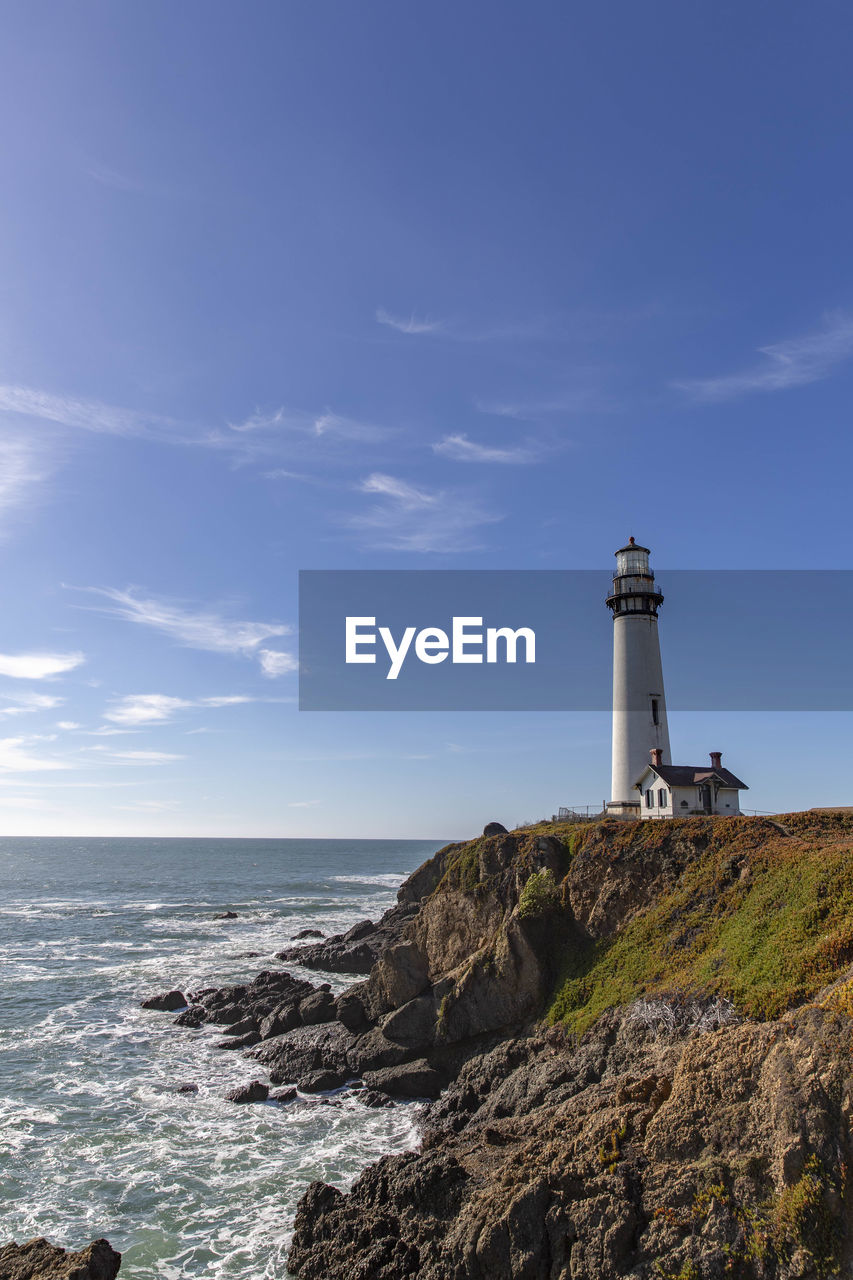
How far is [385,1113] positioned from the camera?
25.8m

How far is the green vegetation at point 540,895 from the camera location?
2927 cm

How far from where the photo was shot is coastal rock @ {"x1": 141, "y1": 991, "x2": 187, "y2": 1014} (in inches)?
1594

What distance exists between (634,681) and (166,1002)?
3245 cm

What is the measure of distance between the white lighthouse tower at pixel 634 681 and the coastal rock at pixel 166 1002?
2711 centimetres

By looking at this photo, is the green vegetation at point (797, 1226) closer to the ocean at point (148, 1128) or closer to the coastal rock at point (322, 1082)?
the ocean at point (148, 1128)

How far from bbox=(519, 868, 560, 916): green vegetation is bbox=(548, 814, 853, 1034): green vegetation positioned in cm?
223

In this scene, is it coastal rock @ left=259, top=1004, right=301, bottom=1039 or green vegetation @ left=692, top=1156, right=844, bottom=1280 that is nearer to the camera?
green vegetation @ left=692, top=1156, right=844, bottom=1280

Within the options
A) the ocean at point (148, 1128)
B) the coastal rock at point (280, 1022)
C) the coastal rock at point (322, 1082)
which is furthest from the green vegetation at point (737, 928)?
the coastal rock at point (280, 1022)

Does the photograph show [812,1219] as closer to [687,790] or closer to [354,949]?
[687,790]

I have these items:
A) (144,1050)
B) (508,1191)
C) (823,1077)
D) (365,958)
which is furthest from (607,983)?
(365,958)

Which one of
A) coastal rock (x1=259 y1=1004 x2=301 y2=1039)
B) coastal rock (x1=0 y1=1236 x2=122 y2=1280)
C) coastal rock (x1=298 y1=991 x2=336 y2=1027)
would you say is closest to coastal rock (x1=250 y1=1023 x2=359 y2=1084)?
coastal rock (x1=298 y1=991 x2=336 y2=1027)

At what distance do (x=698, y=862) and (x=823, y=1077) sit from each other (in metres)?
14.5

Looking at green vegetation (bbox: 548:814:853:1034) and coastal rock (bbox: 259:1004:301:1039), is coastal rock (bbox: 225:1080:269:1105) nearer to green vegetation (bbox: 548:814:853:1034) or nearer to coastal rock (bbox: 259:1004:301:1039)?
coastal rock (bbox: 259:1004:301:1039)

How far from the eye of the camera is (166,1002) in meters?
40.7
